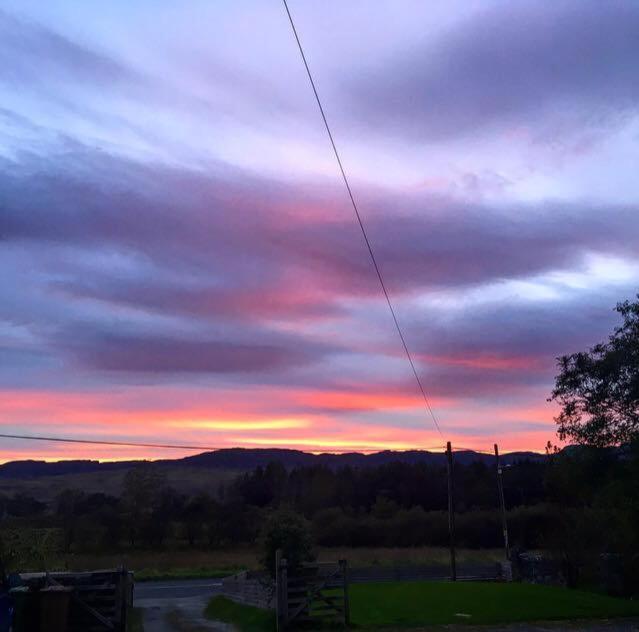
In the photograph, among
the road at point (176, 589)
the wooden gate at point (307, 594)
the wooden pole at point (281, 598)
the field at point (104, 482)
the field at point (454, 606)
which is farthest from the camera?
the field at point (104, 482)

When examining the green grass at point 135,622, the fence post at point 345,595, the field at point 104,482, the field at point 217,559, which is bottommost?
the field at point 217,559

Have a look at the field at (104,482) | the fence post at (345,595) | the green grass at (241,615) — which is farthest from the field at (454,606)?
the field at (104,482)

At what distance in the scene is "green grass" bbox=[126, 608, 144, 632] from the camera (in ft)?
77.0

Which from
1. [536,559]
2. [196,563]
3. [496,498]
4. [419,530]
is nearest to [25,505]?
[196,563]

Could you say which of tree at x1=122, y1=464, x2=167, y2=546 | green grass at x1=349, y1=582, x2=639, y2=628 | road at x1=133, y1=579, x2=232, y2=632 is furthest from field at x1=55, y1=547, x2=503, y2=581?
green grass at x1=349, y1=582, x2=639, y2=628

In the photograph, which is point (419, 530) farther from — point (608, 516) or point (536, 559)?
point (608, 516)

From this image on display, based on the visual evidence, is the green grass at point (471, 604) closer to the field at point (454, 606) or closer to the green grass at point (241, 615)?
the field at point (454, 606)

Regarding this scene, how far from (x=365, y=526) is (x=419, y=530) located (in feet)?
18.7

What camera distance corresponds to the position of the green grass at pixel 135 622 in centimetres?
2347

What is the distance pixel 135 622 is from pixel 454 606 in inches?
428

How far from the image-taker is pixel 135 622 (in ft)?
84.6

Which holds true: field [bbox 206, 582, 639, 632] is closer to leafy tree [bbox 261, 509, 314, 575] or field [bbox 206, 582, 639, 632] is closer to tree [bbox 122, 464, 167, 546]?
leafy tree [bbox 261, 509, 314, 575]

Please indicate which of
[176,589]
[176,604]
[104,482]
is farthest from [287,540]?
[104,482]

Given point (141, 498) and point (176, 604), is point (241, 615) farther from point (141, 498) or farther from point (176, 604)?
point (141, 498)
